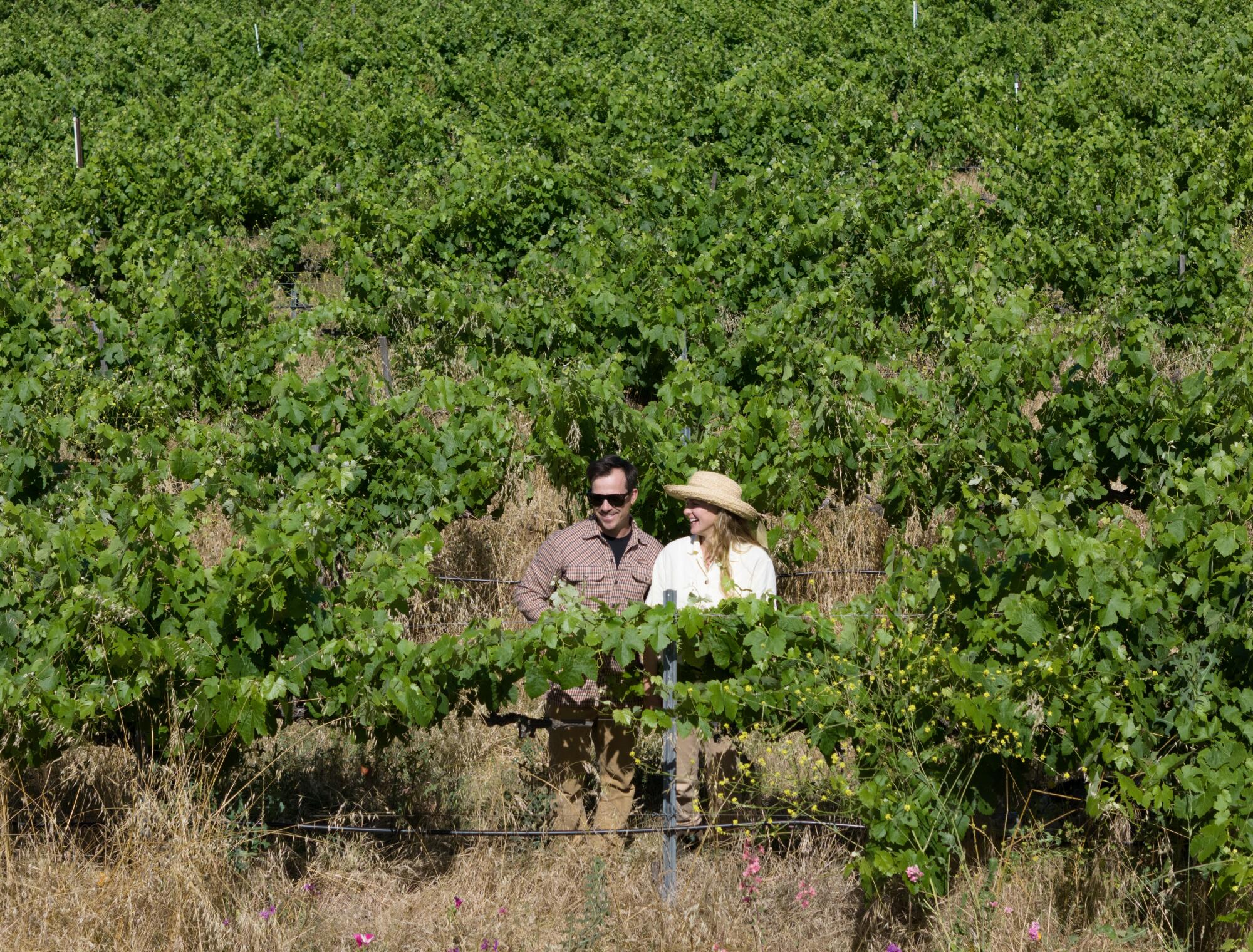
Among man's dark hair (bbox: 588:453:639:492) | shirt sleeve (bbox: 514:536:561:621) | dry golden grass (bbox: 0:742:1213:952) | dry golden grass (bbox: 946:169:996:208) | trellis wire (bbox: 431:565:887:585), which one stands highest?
dry golden grass (bbox: 946:169:996:208)

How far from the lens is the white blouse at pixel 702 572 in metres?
4.45

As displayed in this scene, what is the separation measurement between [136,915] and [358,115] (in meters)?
10.7

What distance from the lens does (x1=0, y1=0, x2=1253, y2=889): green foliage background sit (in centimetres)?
398

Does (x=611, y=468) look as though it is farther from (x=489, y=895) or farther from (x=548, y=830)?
(x=489, y=895)

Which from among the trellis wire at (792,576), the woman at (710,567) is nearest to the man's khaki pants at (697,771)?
the woman at (710,567)

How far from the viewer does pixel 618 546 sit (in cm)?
472

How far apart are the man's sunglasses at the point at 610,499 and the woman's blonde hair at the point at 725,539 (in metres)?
0.27

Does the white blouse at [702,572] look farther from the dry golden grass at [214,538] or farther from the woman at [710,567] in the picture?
the dry golden grass at [214,538]

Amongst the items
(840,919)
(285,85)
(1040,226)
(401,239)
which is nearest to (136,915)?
(840,919)

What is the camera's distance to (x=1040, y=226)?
9.31 metres

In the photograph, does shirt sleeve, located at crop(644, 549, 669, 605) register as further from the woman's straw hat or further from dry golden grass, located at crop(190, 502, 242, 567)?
dry golden grass, located at crop(190, 502, 242, 567)

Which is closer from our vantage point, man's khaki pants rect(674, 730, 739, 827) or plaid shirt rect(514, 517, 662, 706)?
man's khaki pants rect(674, 730, 739, 827)

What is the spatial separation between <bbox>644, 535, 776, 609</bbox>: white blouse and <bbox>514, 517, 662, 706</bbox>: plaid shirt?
4.2 inches

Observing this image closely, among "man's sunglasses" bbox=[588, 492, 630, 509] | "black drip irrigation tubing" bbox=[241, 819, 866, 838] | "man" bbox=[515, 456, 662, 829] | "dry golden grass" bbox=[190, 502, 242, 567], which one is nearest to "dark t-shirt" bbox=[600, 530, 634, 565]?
"man" bbox=[515, 456, 662, 829]
